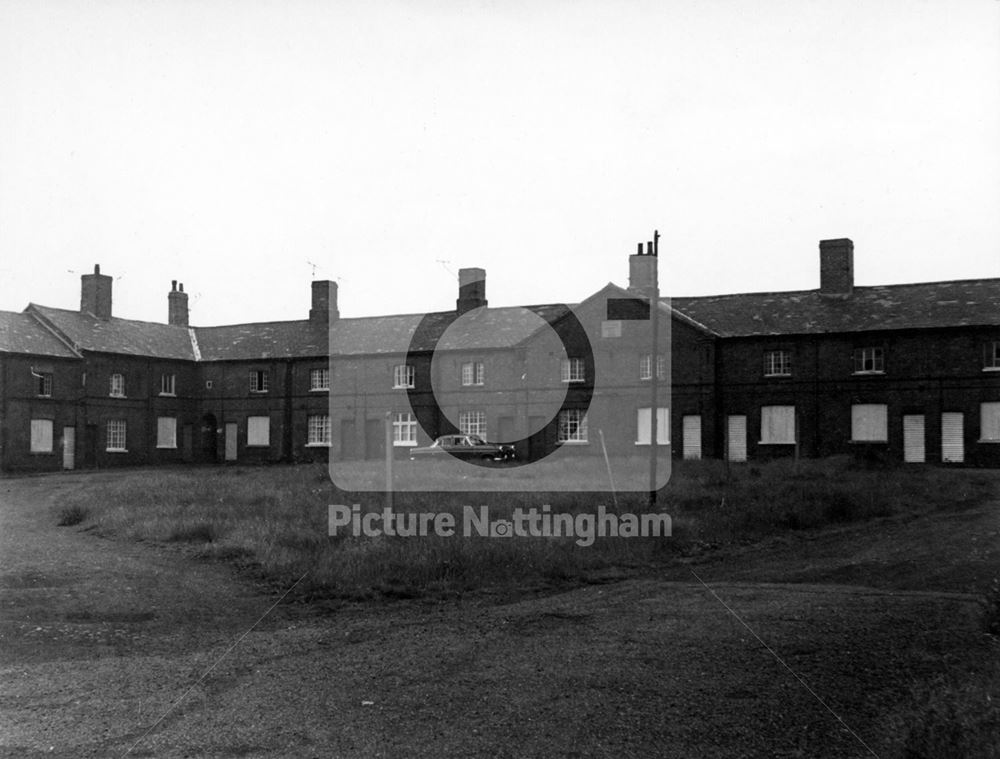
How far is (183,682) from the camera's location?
7.39 meters

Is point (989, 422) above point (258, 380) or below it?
below

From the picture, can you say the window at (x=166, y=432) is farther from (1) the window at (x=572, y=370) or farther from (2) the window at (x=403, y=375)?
(1) the window at (x=572, y=370)

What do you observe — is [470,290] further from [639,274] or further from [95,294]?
[95,294]

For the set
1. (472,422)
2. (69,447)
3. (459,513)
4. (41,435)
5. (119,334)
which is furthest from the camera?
(119,334)

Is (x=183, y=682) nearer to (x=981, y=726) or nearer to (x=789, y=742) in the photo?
(x=789, y=742)

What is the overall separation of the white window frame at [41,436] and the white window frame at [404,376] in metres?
15.7

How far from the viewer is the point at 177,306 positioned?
50.6m

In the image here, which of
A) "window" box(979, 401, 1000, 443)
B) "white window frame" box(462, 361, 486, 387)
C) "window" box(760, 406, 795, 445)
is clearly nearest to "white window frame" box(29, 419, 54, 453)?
"white window frame" box(462, 361, 486, 387)

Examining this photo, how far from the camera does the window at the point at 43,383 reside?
38.2 metres

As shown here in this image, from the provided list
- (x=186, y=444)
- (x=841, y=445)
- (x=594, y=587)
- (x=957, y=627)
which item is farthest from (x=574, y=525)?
(x=186, y=444)

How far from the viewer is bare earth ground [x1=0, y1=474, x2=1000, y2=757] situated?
239 inches

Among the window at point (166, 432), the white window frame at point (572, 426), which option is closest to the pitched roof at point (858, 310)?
the white window frame at point (572, 426)

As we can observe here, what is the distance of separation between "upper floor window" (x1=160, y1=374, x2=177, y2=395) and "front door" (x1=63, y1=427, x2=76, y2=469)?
579 cm

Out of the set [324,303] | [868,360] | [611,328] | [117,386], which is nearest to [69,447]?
[117,386]
